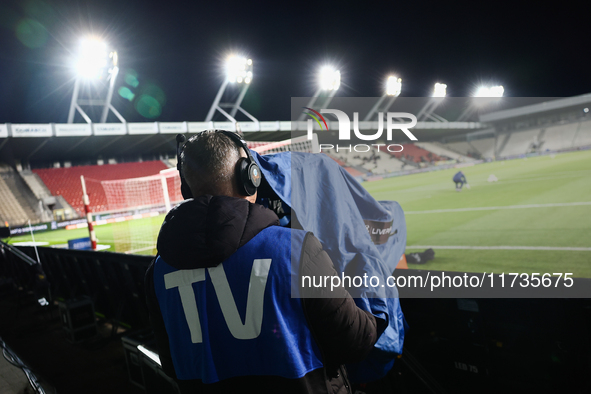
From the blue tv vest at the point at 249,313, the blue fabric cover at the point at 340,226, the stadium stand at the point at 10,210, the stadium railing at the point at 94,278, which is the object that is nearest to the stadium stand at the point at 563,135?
the blue fabric cover at the point at 340,226

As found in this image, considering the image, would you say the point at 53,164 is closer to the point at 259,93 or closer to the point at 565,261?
the point at 259,93

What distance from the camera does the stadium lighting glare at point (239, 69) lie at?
2416 centimetres

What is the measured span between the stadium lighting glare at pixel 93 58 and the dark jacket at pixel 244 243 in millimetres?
23111

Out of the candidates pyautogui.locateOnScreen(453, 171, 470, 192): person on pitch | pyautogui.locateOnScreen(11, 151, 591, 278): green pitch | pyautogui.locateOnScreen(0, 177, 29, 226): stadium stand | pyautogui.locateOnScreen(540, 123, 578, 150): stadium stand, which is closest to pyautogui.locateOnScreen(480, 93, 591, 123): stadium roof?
pyautogui.locateOnScreen(540, 123, 578, 150): stadium stand

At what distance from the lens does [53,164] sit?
2548cm

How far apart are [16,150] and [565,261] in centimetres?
2747

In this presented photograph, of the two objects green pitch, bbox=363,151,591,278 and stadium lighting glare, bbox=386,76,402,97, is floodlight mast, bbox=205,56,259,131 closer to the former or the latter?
green pitch, bbox=363,151,591,278

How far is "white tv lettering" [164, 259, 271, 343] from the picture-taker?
98 cm

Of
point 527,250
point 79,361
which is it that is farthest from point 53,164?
point 527,250

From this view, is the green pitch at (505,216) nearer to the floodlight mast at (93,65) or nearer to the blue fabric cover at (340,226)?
the blue fabric cover at (340,226)

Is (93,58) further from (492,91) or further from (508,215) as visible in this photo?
(508,215)

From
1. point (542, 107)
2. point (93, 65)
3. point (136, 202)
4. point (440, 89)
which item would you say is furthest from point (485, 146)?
point (93, 65)

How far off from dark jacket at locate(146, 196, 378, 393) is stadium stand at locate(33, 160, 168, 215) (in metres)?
23.6

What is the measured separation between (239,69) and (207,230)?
25974 mm
